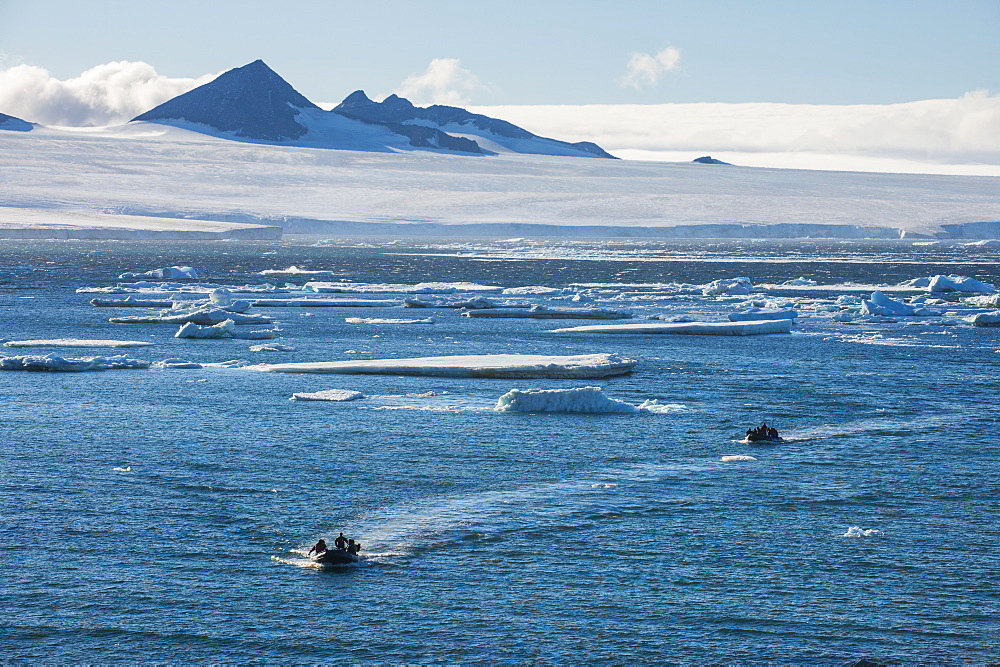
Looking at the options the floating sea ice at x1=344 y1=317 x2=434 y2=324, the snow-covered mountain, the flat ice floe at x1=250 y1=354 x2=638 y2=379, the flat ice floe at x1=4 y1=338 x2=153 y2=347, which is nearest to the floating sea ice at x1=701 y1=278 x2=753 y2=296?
the floating sea ice at x1=344 y1=317 x2=434 y2=324

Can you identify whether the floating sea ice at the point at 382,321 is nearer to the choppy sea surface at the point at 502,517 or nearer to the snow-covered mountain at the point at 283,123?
the choppy sea surface at the point at 502,517

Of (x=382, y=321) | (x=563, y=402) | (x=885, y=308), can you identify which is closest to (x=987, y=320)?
(x=885, y=308)

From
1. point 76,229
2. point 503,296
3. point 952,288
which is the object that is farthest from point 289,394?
point 76,229

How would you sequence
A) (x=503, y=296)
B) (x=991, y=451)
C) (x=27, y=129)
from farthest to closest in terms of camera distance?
(x=27, y=129) → (x=503, y=296) → (x=991, y=451)

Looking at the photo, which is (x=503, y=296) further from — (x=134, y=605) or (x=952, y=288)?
(x=134, y=605)

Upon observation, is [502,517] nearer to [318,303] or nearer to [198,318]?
[198,318]

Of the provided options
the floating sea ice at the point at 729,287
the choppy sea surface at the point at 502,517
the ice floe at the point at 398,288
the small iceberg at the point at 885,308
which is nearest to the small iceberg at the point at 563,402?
the choppy sea surface at the point at 502,517

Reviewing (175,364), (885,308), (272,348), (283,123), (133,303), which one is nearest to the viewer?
(175,364)
